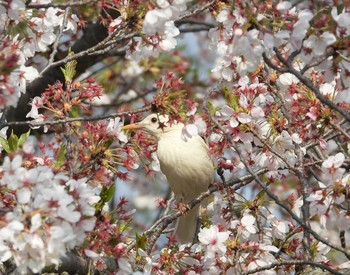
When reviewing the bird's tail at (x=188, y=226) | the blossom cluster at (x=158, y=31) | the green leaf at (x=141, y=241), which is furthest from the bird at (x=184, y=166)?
the blossom cluster at (x=158, y=31)

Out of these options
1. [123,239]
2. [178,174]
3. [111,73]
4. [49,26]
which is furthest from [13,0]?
[111,73]

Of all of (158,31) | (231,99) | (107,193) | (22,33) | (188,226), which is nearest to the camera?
(158,31)

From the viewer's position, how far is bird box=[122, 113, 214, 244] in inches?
210

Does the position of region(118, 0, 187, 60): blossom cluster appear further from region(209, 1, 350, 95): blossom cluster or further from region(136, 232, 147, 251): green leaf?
region(136, 232, 147, 251): green leaf

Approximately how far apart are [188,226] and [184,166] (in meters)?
0.44

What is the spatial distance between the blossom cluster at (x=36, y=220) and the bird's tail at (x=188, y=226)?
97.0 inches

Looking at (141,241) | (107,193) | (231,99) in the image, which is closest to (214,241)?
(141,241)

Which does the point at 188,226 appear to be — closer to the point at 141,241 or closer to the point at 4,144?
the point at 141,241

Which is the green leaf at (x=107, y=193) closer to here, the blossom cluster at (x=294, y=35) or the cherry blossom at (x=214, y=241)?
the cherry blossom at (x=214, y=241)

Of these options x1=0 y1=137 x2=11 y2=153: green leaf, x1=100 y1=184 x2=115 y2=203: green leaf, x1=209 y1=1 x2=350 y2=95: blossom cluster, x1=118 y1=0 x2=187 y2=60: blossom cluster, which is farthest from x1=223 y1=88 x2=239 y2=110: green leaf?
x1=0 y1=137 x2=11 y2=153: green leaf

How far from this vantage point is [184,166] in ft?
17.6

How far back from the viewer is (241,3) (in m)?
3.43

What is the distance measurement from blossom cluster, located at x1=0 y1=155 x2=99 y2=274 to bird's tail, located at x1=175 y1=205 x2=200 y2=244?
246 centimetres

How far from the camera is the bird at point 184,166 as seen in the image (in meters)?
A: 5.34
